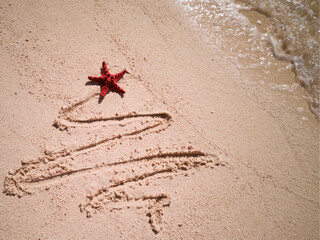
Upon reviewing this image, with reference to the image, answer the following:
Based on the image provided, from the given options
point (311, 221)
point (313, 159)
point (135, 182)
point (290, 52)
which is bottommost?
point (311, 221)

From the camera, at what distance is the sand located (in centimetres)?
245

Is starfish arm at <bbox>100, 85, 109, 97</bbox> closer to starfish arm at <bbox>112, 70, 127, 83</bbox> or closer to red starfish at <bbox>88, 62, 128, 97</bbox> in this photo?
red starfish at <bbox>88, 62, 128, 97</bbox>

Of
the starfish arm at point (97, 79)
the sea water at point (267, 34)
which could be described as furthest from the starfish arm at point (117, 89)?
the sea water at point (267, 34)

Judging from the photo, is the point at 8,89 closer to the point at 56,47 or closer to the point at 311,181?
the point at 56,47

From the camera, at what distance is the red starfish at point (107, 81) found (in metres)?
→ 2.73

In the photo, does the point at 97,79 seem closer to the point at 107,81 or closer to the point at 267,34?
the point at 107,81

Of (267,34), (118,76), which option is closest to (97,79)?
(118,76)

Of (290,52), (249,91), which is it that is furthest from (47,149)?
(290,52)

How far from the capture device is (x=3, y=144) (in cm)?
254

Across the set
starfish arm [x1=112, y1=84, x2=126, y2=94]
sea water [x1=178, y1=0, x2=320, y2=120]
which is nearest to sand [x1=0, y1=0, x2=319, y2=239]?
starfish arm [x1=112, y1=84, x2=126, y2=94]

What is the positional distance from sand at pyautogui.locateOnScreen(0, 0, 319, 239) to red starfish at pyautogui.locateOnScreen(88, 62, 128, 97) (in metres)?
0.10

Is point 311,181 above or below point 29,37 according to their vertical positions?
below

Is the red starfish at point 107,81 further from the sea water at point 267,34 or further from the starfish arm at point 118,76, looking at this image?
the sea water at point 267,34

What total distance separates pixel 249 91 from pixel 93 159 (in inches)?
96.5
